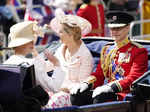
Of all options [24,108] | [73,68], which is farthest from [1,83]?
[73,68]

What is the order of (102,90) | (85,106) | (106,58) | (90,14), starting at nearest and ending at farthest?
(85,106), (102,90), (106,58), (90,14)

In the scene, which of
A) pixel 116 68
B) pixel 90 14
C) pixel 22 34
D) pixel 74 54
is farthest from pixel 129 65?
pixel 90 14

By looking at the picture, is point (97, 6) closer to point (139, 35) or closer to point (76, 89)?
point (139, 35)

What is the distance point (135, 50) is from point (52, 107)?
104 centimetres

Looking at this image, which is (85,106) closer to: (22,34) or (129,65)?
(129,65)

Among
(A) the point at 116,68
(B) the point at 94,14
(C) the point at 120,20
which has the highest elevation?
(C) the point at 120,20

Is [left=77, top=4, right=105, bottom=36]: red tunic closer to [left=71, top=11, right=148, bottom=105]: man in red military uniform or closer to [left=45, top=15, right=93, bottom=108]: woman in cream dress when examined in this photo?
[left=45, top=15, right=93, bottom=108]: woman in cream dress

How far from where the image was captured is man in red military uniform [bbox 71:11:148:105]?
17.1ft

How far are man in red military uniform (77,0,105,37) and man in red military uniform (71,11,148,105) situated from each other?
3.03 meters

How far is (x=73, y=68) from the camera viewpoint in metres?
5.83

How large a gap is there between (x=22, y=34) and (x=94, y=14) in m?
3.51

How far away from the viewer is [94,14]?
348 inches

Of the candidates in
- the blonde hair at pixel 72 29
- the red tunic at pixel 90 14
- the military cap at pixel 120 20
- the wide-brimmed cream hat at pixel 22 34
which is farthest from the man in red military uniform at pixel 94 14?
the wide-brimmed cream hat at pixel 22 34

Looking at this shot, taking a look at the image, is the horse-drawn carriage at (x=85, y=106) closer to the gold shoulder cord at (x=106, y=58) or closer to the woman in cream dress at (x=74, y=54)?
the gold shoulder cord at (x=106, y=58)
